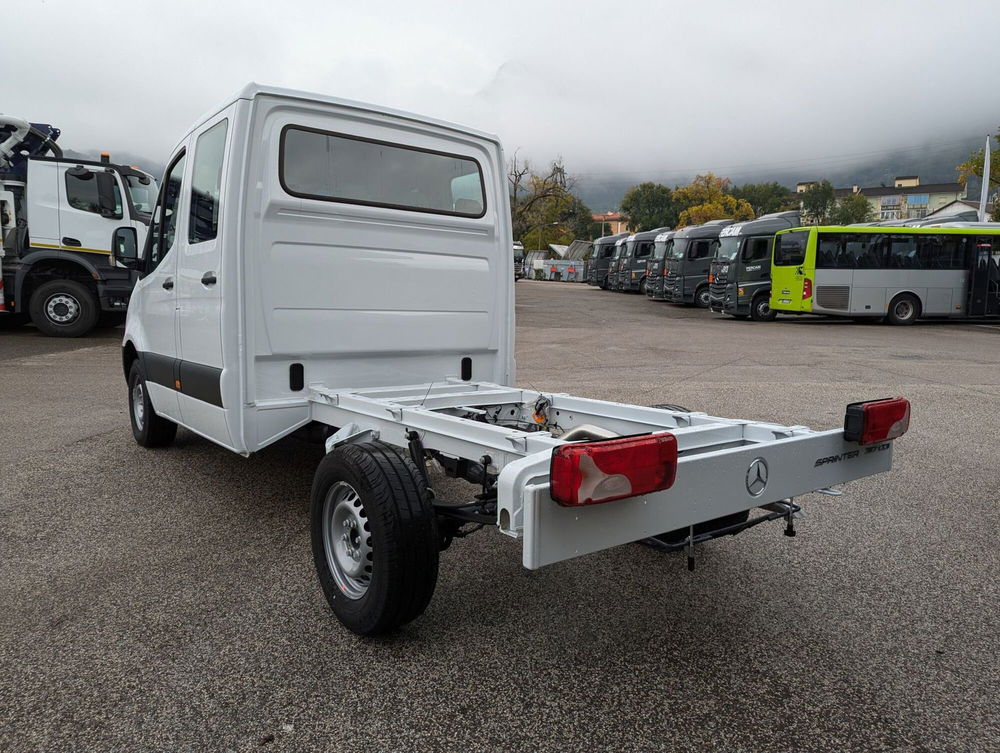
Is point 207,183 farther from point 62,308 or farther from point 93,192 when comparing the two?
point 62,308

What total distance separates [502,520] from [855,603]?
192 cm

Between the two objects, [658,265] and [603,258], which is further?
[603,258]

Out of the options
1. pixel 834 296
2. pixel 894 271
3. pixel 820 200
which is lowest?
pixel 834 296

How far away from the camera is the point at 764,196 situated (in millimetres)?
96938

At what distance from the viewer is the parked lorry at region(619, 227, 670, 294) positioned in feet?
117

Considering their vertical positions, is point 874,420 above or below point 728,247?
below

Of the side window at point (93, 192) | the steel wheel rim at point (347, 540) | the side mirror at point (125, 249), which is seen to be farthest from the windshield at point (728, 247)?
the steel wheel rim at point (347, 540)

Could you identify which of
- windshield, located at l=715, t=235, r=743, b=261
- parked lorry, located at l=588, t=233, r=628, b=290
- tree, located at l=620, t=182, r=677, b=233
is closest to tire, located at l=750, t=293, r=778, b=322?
windshield, located at l=715, t=235, r=743, b=261

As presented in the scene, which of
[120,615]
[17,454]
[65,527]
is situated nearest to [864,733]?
[120,615]

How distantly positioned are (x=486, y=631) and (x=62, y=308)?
13.5 m

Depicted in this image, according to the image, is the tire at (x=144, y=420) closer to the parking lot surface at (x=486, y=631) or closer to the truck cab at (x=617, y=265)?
the parking lot surface at (x=486, y=631)

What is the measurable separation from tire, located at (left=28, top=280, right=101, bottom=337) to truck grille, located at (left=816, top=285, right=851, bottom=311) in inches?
732

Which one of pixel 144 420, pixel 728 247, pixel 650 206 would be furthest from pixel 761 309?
pixel 650 206

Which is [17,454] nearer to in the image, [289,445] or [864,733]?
[289,445]
